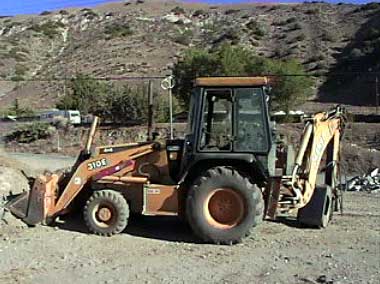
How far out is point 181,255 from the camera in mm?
11000

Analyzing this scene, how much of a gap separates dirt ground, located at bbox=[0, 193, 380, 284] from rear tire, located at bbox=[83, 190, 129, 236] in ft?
0.87

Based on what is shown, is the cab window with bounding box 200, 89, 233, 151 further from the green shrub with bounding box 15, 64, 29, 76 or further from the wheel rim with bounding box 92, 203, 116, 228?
the green shrub with bounding box 15, 64, 29, 76

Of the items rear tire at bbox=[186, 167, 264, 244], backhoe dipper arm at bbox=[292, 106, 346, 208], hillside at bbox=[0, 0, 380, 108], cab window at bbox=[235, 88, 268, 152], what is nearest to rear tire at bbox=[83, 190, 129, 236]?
rear tire at bbox=[186, 167, 264, 244]

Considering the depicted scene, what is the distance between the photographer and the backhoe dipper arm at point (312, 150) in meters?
13.0

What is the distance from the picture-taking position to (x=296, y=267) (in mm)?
9992

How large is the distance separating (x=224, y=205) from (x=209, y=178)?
1.75 ft

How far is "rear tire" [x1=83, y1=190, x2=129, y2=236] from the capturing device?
41.0 feet

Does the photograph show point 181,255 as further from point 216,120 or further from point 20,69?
point 20,69

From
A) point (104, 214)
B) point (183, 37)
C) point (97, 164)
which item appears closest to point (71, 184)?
point (97, 164)

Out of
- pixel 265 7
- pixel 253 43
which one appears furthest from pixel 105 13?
pixel 253 43

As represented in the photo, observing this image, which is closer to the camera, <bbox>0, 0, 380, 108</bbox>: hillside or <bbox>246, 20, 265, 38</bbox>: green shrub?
<bbox>0, 0, 380, 108</bbox>: hillside

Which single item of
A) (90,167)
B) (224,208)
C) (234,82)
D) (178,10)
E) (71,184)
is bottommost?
(224,208)

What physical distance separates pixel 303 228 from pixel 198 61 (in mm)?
35238

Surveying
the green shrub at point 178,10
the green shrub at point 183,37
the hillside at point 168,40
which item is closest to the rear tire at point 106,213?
the hillside at point 168,40
